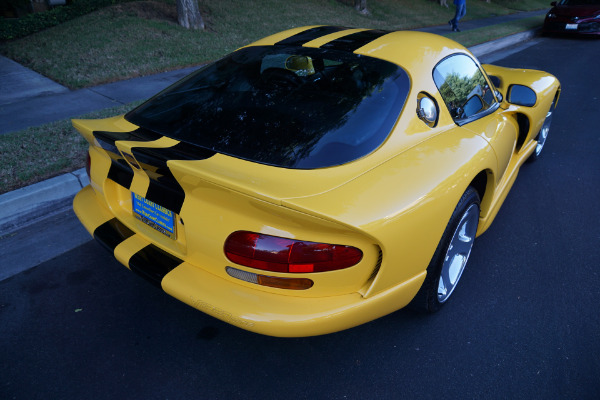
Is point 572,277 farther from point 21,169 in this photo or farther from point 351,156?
point 21,169

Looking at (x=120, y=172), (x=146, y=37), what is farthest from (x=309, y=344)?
(x=146, y=37)

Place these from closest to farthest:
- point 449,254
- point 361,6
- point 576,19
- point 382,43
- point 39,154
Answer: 1. point 449,254
2. point 382,43
3. point 39,154
4. point 576,19
5. point 361,6

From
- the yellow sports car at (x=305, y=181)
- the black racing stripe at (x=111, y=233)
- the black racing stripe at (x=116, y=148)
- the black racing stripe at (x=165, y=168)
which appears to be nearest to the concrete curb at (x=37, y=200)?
the yellow sports car at (x=305, y=181)

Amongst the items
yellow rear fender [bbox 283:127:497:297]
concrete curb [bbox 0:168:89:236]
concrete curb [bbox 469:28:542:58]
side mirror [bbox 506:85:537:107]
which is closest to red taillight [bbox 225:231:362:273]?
yellow rear fender [bbox 283:127:497:297]

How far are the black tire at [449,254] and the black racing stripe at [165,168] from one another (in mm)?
1213

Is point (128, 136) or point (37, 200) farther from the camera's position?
point (37, 200)

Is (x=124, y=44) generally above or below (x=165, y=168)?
below

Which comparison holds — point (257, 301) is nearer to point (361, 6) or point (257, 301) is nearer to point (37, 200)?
point (37, 200)

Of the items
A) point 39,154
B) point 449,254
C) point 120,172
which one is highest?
point 120,172

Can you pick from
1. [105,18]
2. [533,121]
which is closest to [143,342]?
[533,121]

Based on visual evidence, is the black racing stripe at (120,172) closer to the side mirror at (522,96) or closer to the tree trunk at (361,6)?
the side mirror at (522,96)

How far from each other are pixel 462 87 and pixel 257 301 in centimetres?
190

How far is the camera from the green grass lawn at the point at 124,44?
387cm

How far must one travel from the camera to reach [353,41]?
2.54 meters
